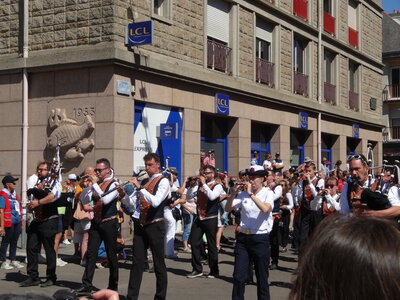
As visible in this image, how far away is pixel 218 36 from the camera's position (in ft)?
64.4

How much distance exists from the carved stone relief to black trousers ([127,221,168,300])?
23.9ft

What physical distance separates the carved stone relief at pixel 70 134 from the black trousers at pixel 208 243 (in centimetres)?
552

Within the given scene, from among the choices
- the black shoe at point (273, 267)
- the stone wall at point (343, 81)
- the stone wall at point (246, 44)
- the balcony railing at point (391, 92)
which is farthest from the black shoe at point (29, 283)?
the balcony railing at point (391, 92)

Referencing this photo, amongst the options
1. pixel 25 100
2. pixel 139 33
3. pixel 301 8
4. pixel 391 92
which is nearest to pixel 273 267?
pixel 139 33

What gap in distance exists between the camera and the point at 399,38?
156 feet

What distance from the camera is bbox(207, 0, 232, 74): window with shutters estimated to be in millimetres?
19172

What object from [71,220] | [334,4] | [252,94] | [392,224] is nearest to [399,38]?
[334,4]

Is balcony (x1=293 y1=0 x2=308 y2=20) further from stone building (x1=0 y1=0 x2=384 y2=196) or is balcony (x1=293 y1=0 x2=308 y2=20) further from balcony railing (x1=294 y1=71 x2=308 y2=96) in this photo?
balcony railing (x1=294 y1=71 x2=308 y2=96)

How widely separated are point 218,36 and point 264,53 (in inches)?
130

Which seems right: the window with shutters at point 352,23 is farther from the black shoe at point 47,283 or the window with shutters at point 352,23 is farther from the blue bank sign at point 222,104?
the black shoe at point 47,283

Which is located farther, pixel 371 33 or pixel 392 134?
pixel 392 134

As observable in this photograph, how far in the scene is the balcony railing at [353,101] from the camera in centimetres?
2948

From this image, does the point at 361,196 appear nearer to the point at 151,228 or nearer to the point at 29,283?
the point at 151,228

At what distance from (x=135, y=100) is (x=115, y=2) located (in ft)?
8.23
